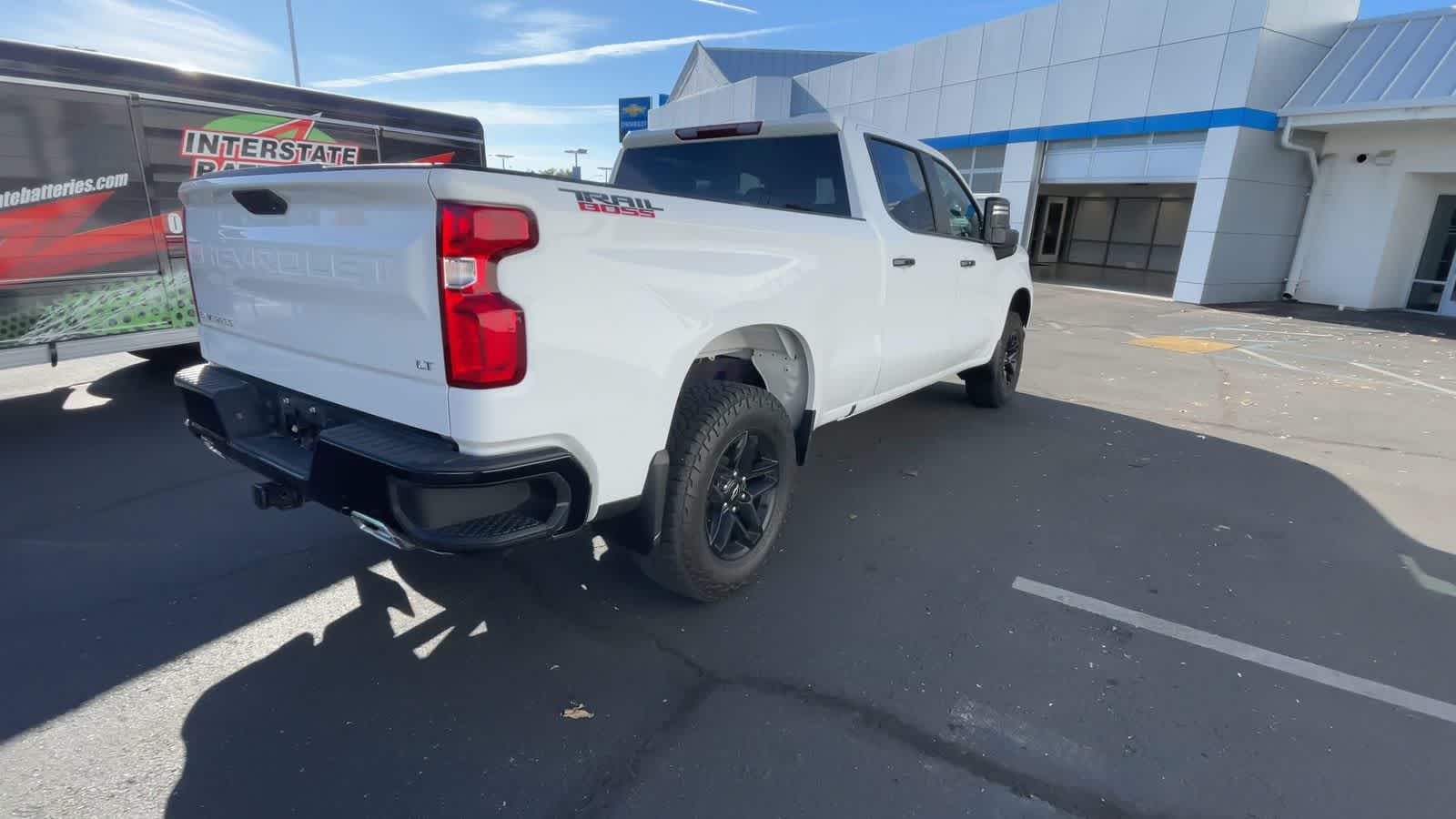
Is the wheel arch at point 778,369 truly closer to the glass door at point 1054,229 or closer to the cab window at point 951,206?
the cab window at point 951,206

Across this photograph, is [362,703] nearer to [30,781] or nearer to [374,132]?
[30,781]

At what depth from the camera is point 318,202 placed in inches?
90.9

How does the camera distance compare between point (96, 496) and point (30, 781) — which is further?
point (96, 496)

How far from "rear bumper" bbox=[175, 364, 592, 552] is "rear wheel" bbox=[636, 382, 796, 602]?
0.51 metres

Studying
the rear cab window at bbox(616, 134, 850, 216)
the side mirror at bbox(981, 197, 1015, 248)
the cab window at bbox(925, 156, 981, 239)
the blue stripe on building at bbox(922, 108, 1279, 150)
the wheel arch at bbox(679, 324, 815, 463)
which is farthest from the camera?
the blue stripe on building at bbox(922, 108, 1279, 150)

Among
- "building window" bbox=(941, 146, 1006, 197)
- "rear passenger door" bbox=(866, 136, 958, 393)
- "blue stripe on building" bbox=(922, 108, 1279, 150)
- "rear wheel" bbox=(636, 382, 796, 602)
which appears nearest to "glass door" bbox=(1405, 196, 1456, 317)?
"blue stripe on building" bbox=(922, 108, 1279, 150)

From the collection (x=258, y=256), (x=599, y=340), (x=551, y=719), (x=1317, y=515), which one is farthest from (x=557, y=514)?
(x=1317, y=515)

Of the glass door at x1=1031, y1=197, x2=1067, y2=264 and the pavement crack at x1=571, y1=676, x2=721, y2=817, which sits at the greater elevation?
the glass door at x1=1031, y1=197, x2=1067, y2=264

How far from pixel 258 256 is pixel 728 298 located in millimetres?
1708

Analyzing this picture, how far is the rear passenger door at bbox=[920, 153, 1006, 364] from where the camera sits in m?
4.68

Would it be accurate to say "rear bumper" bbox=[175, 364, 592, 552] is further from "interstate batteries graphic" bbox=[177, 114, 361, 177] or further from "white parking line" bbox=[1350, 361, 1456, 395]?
"white parking line" bbox=[1350, 361, 1456, 395]

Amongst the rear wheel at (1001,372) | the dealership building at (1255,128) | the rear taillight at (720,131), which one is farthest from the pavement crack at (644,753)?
the dealership building at (1255,128)

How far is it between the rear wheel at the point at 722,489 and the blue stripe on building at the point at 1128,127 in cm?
1620

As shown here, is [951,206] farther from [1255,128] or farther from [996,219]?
[1255,128]
